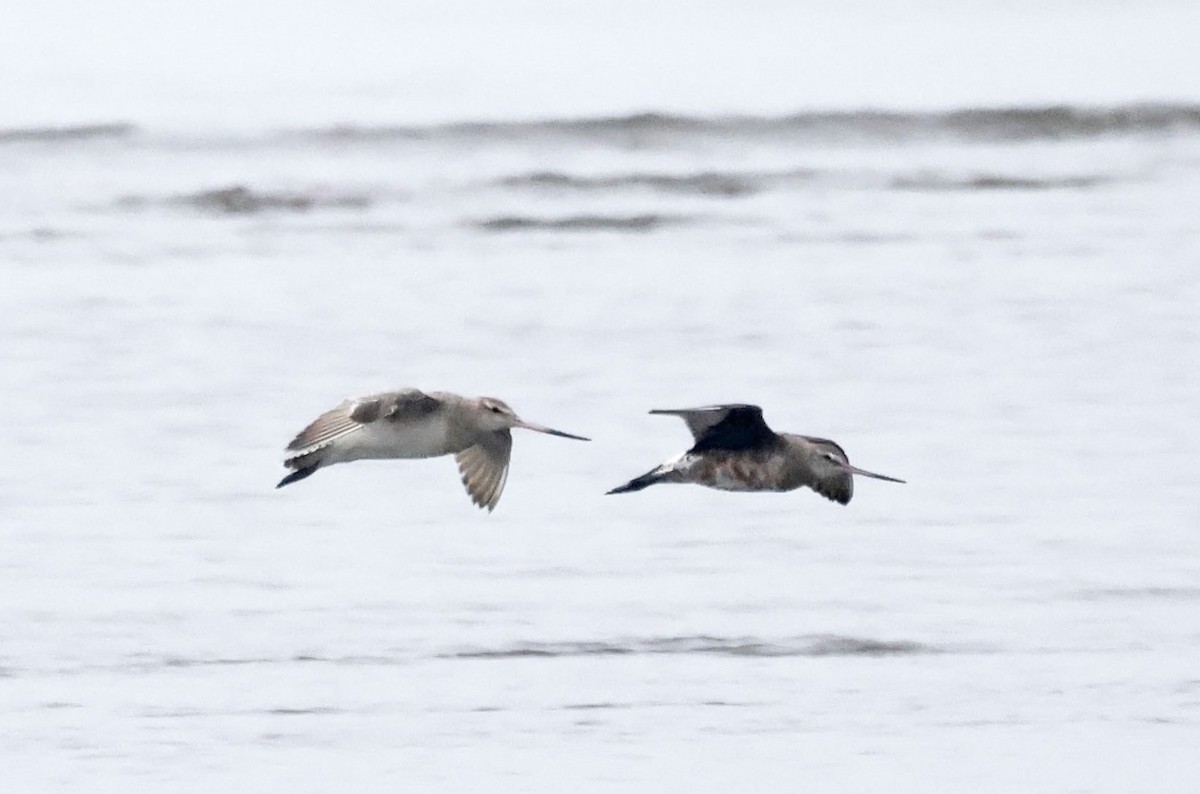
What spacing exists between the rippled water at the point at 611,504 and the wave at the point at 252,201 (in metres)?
0.07

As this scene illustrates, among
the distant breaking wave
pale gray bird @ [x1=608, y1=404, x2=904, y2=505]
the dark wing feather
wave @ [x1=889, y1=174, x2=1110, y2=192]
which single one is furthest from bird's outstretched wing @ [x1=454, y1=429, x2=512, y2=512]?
the distant breaking wave

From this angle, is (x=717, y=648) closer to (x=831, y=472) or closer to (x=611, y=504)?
(x=831, y=472)

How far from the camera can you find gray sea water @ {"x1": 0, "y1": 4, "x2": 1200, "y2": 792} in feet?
22.9

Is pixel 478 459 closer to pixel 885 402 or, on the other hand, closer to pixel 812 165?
pixel 885 402

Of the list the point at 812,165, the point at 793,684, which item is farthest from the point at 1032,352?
the point at 812,165

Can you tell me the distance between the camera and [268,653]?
771 cm

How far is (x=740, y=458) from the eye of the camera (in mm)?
8047

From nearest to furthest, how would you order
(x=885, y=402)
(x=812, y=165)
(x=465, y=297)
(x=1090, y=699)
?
(x=1090, y=699) < (x=885, y=402) < (x=465, y=297) < (x=812, y=165)

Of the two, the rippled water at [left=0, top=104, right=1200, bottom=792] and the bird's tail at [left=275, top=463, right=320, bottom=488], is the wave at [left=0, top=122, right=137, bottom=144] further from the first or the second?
the bird's tail at [left=275, top=463, right=320, bottom=488]

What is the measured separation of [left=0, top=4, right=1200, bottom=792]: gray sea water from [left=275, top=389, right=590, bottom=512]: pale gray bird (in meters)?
0.34

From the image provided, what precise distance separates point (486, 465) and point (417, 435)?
413 millimetres

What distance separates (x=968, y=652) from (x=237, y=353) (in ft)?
21.2

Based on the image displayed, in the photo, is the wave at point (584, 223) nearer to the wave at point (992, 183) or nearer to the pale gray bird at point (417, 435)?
the wave at point (992, 183)

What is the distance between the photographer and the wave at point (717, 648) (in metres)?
7.65
